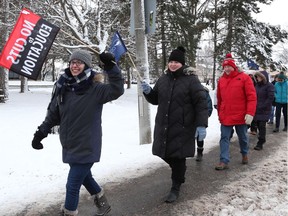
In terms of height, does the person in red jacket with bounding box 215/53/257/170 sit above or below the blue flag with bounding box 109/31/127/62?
below

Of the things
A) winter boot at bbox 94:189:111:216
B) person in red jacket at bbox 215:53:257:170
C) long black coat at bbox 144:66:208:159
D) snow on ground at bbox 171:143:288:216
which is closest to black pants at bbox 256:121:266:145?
person in red jacket at bbox 215:53:257:170

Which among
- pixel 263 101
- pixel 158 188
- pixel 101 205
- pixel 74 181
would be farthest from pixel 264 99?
pixel 74 181

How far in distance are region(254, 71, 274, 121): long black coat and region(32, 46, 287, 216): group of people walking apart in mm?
2083

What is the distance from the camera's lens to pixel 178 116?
4258 mm

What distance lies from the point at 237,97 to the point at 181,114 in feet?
6.17

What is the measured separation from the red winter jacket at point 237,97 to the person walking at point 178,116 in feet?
5.13

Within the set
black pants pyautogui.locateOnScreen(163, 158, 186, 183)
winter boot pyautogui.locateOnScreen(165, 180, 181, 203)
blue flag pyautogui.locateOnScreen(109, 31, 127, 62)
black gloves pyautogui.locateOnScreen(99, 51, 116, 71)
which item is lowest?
winter boot pyautogui.locateOnScreen(165, 180, 181, 203)

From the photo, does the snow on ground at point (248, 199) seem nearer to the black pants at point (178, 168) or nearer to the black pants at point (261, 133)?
the black pants at point (178, 168)

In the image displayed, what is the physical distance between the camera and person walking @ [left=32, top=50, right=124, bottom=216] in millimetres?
3393

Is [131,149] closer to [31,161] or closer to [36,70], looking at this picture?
[31,161]

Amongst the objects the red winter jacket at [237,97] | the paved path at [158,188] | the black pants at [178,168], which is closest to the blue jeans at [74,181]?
the paved path at [158,188]

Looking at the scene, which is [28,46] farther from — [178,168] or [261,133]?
[261,133]

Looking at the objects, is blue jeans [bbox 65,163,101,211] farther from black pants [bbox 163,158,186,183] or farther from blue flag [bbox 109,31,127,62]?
blue flag [bbox 109,31,127,62]

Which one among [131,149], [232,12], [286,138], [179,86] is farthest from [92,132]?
[232,12]
